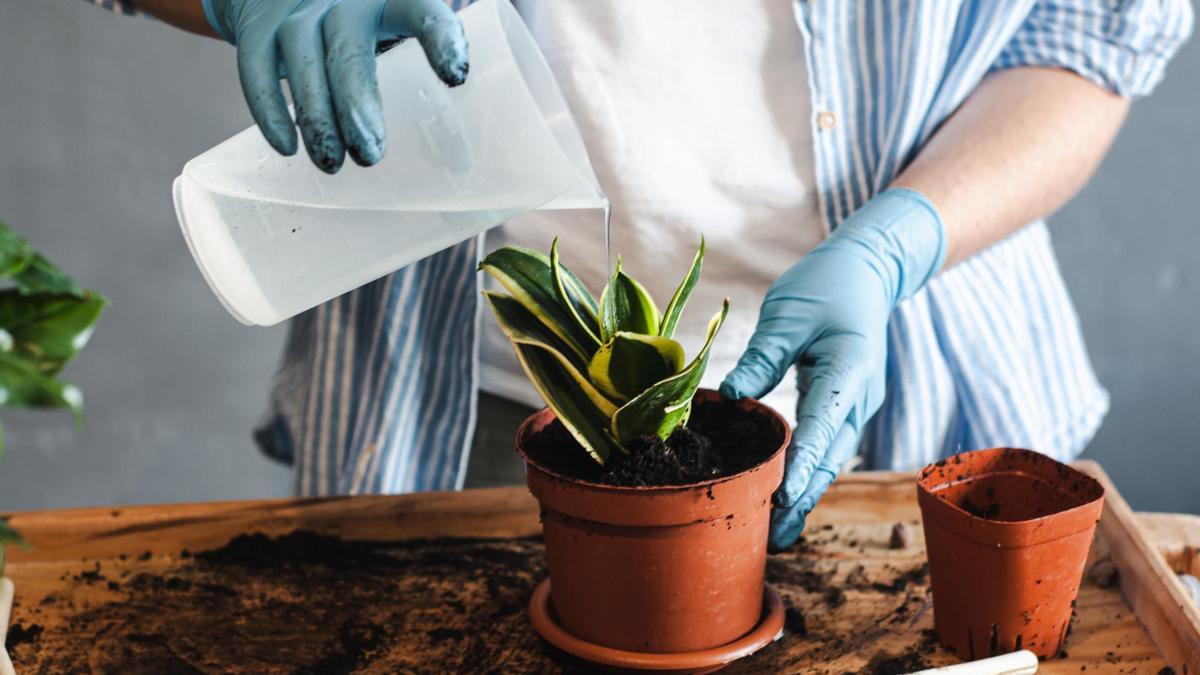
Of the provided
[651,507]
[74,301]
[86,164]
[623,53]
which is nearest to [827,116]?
[623,53]

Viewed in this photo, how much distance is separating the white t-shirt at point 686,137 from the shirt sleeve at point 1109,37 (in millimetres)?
279

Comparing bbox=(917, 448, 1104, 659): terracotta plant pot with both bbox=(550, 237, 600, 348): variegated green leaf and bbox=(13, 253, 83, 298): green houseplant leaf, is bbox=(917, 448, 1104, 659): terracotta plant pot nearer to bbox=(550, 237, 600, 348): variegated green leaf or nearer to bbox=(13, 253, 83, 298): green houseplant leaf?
bbox=(550, 237, 600, 348): variegated green leaf

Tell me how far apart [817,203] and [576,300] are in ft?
1.45

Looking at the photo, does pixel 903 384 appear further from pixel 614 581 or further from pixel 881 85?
pixel 614 581

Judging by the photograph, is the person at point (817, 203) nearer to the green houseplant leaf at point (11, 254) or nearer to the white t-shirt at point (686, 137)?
the white t-shirt at point (686, 137)

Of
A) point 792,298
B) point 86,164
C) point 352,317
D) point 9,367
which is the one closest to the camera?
point 9,367

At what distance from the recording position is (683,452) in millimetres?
776

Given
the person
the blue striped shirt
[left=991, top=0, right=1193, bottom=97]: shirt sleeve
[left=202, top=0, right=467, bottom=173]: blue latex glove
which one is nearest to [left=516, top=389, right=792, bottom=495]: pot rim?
the person

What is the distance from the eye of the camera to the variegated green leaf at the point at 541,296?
2.55 ft

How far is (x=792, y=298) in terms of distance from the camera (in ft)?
3.05

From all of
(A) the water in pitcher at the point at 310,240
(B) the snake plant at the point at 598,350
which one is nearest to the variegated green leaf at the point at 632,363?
(B) the snake plant at the point at 598,350

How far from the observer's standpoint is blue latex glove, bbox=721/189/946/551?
84cm

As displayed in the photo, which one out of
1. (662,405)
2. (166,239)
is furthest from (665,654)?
(166,239)

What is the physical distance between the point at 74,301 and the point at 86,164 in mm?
1783
